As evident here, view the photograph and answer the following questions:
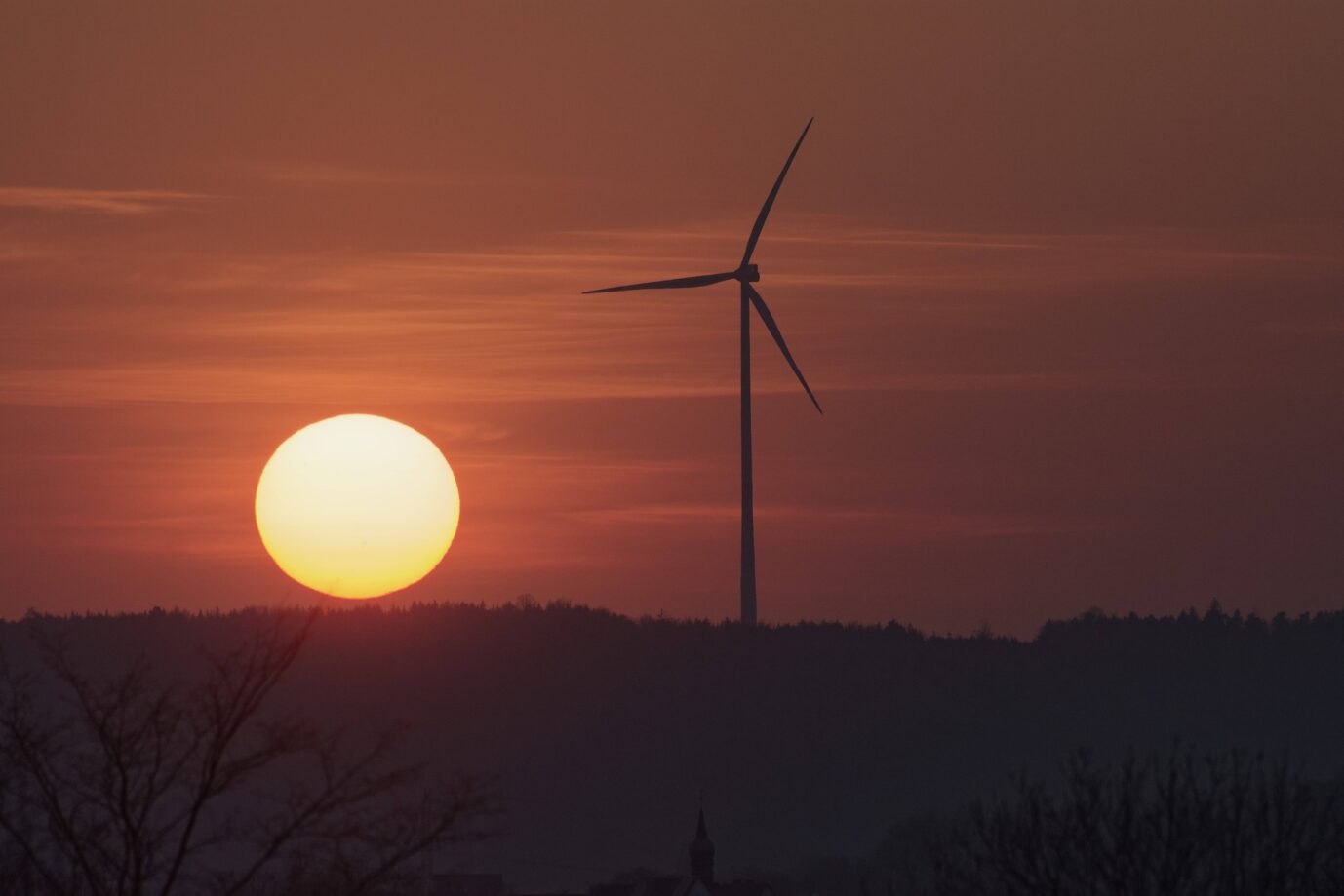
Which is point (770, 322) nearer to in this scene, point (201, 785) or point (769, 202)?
point (769, 202)

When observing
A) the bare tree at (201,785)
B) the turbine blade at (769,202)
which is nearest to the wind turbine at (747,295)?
the turbine blade at (769,202)

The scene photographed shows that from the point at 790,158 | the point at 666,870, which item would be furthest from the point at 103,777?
the point at 666,870

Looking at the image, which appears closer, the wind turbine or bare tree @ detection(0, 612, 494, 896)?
bare tree @ detection(0, 612, 494, 896)

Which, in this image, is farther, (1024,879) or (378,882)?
(1024,879)

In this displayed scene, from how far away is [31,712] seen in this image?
53.5ft

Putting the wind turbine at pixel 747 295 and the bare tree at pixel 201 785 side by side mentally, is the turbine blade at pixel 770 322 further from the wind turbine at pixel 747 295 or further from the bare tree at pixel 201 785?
the bare tree at pixel 201 785

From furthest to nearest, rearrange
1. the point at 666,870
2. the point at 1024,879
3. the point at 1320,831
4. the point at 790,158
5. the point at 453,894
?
the point at 666,870 → the point at 453,894 → the point at 790,158 → the point at 1320,831 → the point at 1024,879

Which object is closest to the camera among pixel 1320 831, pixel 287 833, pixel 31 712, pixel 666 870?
pixel 287 833

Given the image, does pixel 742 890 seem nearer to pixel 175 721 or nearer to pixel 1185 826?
pixel 1185 826

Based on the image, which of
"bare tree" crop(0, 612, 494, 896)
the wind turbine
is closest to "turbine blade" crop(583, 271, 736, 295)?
the wind turbine

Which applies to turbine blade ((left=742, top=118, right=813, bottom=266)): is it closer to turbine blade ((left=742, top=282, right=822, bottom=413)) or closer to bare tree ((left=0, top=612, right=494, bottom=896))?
turbine blade ((left=742, top=282, right=822, bottom=413))

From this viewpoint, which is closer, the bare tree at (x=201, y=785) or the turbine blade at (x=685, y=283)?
the bare tree at (x=201, y=785)

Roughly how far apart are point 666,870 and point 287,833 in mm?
181490

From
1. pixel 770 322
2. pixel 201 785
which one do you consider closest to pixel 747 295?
pixel 770 322
